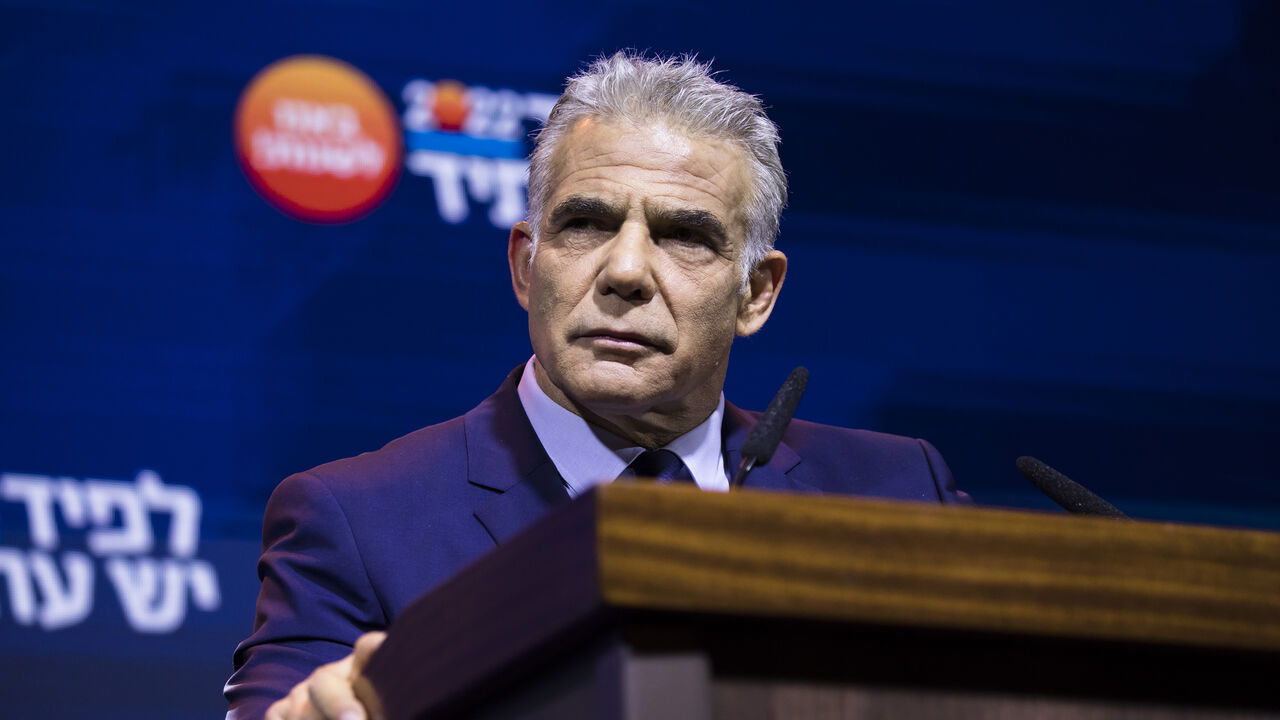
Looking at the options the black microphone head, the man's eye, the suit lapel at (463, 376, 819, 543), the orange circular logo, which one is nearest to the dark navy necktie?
the suit lapel at (463, 376, 819, 543)

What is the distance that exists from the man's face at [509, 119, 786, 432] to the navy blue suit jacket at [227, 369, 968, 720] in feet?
0.39

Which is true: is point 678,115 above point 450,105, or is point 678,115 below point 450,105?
below

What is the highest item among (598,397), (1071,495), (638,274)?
(638,274)

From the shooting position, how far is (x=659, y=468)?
72.6 inches

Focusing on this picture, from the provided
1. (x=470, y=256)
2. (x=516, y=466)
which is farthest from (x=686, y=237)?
(x=470, y=256)

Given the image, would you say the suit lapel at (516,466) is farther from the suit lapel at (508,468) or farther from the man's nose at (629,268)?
the man's nose at (629,268)

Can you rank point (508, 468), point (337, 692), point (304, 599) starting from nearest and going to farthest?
point (337, 692), point (304, 599), point (508, 468)

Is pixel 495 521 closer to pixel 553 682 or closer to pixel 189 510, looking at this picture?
pixel 553 682

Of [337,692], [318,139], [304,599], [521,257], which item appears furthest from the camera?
[318,139]

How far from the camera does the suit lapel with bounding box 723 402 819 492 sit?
192cm

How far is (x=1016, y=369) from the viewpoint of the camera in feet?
10.4

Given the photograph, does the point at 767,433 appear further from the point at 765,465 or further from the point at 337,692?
the point at 765,465

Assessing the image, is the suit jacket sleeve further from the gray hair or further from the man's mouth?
the gray hair

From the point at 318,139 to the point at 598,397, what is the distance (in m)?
1.30
